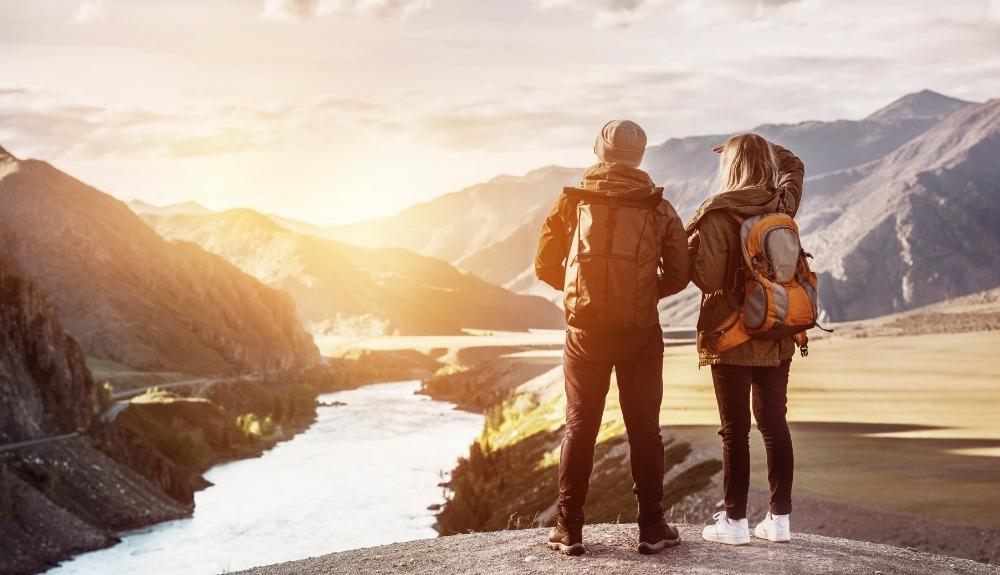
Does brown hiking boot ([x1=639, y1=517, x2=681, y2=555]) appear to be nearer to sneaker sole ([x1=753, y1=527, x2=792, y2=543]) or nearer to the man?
the man

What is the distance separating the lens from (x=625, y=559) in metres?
9.96

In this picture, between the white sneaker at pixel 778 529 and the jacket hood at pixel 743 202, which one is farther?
the white sneaker at pixel 778 529

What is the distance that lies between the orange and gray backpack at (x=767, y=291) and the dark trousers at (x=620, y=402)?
738 millimetres

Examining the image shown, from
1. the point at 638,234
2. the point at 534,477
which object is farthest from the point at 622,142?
the point at 534,477

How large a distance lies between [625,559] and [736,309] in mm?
2745

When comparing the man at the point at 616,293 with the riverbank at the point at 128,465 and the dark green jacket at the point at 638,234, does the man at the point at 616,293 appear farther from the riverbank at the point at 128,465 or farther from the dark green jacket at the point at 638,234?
the riverbank at the point at 128,465

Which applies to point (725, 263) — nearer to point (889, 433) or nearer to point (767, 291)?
point (767, 291)

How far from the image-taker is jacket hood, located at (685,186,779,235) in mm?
9859

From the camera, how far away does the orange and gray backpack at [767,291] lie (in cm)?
966

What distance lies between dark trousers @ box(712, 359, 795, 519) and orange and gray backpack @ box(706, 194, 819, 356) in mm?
397

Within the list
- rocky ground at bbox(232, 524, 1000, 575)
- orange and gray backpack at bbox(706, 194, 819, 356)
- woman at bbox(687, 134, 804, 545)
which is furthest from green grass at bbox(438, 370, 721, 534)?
orange and gray backpack at bbox(706, 194, 819, 356)

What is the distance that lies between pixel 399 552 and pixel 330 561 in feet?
2.90

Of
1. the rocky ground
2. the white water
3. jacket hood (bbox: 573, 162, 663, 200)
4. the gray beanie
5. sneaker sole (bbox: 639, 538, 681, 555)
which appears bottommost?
the white water

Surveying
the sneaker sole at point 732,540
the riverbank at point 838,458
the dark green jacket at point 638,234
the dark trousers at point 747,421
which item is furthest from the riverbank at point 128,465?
the dark trousers at point 747,421
